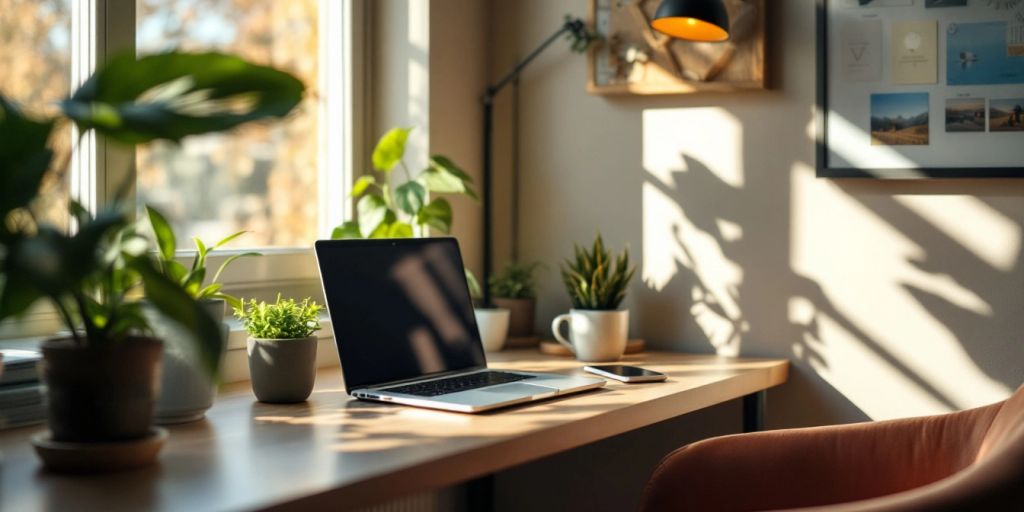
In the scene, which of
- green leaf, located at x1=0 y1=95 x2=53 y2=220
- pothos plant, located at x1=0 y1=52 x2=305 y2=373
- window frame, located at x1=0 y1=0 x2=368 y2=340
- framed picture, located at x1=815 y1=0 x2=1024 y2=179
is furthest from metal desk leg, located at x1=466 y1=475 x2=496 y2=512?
green leaf, located at x1=0 y1=95 x2=53 y2=220

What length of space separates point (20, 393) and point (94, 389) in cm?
37

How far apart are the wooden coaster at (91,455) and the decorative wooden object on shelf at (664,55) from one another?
5.02 feet

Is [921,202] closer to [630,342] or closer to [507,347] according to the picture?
[630,342]

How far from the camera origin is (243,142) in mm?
2418

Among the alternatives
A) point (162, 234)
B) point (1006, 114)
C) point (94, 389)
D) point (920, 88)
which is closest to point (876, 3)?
point (920, 88)

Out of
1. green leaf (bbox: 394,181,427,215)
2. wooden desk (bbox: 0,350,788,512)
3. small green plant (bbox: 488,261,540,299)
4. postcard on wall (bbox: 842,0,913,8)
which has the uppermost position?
postcard on wall (bbox: 842,0,913,8)

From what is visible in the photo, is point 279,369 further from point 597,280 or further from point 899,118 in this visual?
point 899,118

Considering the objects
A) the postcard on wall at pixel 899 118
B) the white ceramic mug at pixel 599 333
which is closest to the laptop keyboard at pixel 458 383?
the white ceramic mug at pixel 599 333

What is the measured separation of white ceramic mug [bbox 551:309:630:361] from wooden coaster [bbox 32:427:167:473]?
115 cm

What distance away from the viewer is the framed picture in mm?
2230

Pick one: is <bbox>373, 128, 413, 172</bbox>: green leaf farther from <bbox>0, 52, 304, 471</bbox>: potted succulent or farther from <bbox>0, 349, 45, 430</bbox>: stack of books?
<bbox>0, 52, 304, 471</bbox>: potted succulent

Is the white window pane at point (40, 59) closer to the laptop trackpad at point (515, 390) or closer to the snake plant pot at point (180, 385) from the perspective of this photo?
the snake plant pot at point (180, 385)

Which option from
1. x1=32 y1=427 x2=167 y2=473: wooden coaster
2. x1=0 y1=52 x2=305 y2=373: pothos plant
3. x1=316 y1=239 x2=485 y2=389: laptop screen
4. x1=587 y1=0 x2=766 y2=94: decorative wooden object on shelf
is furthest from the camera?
x1=587 y1=0 x2=766 y2=94: decorative wooden object on shelf

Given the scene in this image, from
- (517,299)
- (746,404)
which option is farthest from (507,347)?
(746,404)
